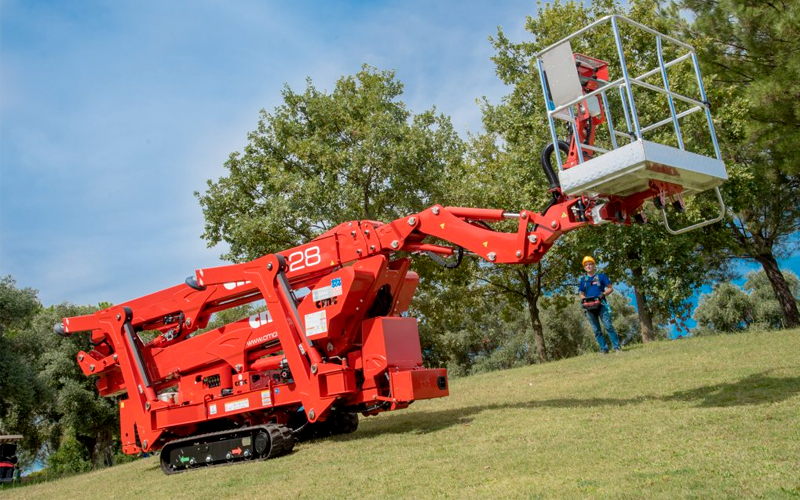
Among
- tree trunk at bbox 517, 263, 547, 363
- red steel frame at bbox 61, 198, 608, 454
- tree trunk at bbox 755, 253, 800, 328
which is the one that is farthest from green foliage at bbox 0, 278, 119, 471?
tree trunk at bbox 755, 253, 800, 328

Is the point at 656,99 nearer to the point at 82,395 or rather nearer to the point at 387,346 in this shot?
the point at 387,346

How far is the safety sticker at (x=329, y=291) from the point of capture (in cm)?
974

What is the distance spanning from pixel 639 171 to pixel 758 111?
14545 mm

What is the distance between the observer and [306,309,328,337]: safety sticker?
9.75 metres

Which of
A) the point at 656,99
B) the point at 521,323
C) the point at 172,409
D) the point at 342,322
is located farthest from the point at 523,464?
the point at 521,323

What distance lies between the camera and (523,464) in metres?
6.65

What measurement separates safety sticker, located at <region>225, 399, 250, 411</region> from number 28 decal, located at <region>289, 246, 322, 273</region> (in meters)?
1.99

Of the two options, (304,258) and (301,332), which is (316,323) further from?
(304,258)

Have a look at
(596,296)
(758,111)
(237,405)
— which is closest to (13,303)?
(237,405)

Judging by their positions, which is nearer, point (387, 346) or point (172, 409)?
point (387, 346)

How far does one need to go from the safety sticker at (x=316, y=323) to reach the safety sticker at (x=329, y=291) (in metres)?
0.21

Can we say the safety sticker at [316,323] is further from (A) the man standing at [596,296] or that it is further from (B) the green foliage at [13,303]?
(B) the green foliage at [13,303]

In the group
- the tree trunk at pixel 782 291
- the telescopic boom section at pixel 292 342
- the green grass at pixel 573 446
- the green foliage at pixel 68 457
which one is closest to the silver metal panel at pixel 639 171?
the telescopic boom section at pixel 292 342

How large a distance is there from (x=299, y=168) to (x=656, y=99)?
11761 mm
